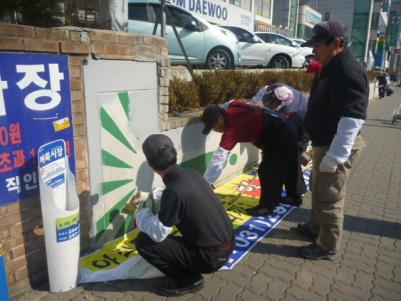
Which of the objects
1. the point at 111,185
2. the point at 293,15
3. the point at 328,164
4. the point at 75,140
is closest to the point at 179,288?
the point at 111,185

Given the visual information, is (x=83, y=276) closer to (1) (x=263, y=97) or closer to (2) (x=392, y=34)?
(1) (x=263, y=97)

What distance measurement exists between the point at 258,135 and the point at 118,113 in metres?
1.64

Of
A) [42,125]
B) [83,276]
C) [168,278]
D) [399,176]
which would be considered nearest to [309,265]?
[168,278]

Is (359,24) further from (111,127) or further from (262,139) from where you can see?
(111,127)

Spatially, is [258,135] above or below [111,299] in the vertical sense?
above

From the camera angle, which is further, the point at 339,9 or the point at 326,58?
the point at 339,9

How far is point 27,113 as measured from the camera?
2588mm

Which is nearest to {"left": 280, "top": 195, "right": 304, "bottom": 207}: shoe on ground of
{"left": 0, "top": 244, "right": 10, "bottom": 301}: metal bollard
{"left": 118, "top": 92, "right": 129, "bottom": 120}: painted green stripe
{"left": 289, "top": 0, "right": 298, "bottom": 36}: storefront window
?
{"left": 118, "top": 92, "right": 129, "bottom": 120}: painted green stripe

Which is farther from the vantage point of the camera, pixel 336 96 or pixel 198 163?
pixel 198 163

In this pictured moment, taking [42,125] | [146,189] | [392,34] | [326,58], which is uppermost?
[392,34]

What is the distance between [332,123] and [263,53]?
33.4ft

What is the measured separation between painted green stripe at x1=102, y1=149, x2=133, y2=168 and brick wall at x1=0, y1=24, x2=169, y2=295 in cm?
20

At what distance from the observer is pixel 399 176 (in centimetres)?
644

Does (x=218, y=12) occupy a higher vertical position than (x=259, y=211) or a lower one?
higher
